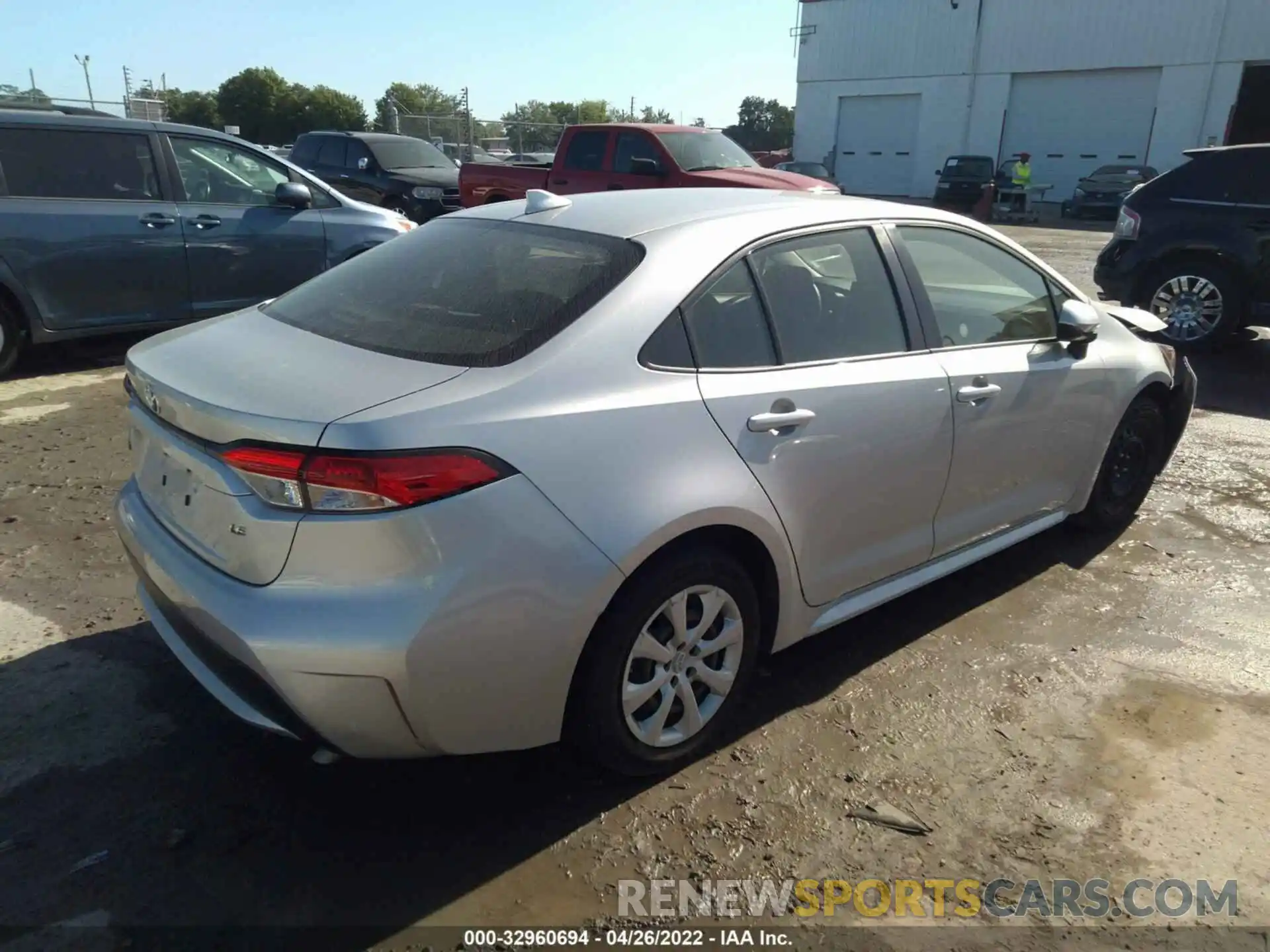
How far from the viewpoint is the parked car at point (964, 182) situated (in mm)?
26453

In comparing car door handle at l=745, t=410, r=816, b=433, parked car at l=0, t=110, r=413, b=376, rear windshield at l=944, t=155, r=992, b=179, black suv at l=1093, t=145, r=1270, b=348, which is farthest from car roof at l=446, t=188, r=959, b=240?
rear windshield at l=944, t=155, r=992, b=179

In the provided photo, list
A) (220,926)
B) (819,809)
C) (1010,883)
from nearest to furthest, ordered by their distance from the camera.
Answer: (220,926)
(1010,883)
(819,809)

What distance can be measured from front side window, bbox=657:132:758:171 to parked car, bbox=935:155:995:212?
16.1 metres

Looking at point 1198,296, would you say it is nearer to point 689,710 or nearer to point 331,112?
point 689,710

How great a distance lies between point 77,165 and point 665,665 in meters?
6.34

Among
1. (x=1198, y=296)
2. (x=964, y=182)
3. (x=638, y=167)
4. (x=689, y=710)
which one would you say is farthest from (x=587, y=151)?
(x=964, y=182)

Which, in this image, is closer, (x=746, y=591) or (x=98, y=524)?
(x=746, y=591)

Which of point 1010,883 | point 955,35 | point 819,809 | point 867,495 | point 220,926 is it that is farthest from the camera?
point 955,35

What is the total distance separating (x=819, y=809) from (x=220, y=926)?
1.58 m

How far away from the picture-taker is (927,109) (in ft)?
114

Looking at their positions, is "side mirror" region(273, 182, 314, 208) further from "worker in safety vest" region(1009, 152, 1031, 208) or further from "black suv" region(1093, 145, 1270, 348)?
"worker in safety vest" region(1009, 152, 1031, 208)

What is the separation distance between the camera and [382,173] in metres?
14.1

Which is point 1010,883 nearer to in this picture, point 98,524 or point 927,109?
point 98,524

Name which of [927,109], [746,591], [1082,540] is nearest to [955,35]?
[927,109]
